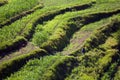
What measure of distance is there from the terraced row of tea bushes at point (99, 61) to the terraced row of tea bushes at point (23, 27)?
41.8ft

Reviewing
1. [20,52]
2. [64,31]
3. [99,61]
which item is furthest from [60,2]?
[99,61]

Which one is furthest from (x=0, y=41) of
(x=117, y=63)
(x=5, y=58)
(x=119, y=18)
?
(x=119, y=18)

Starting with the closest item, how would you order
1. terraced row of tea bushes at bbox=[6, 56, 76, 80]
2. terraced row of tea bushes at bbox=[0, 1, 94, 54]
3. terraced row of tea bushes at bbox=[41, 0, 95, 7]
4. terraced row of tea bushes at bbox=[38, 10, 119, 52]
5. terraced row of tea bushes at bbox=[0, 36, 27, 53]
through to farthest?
terraced row of tea bushes at bbox=[6, 56, 76, 80], terraced row of tea bushes at bbox=[0, 36, 27, 53], terraced row of tea bushes at bbox=[38, 10, 119, 52], terraced row of tea bushes at bbox=[0, 1, 94, 54], terraced row of tea bushes at bbox=[41, 0, 95, 7]

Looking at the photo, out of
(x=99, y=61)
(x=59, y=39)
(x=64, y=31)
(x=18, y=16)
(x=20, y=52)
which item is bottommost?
(x=99, y=61)

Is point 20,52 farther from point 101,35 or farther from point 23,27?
point 101,35

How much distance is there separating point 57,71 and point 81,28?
16.0 m

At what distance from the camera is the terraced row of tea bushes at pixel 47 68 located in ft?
144

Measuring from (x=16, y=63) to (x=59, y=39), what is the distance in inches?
445

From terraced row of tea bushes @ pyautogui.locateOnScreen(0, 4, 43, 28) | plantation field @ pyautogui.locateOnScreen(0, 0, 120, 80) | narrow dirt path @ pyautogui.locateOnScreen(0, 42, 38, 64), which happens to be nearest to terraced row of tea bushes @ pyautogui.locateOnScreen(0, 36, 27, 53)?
plantation field @ pyautogui.locateOnScreen(0, 0, 120, 80)

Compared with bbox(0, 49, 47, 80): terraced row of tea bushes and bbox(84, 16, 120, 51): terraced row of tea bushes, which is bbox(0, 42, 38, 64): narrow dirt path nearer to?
bbox(0, 49, 47, 80): terraced row of tea bushes

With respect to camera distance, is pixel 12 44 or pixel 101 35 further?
pixel 101 35

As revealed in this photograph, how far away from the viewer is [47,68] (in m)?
45.8

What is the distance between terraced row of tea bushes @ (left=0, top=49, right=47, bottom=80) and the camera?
4412cm

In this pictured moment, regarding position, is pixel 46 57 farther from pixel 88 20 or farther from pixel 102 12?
pixel 102 12
